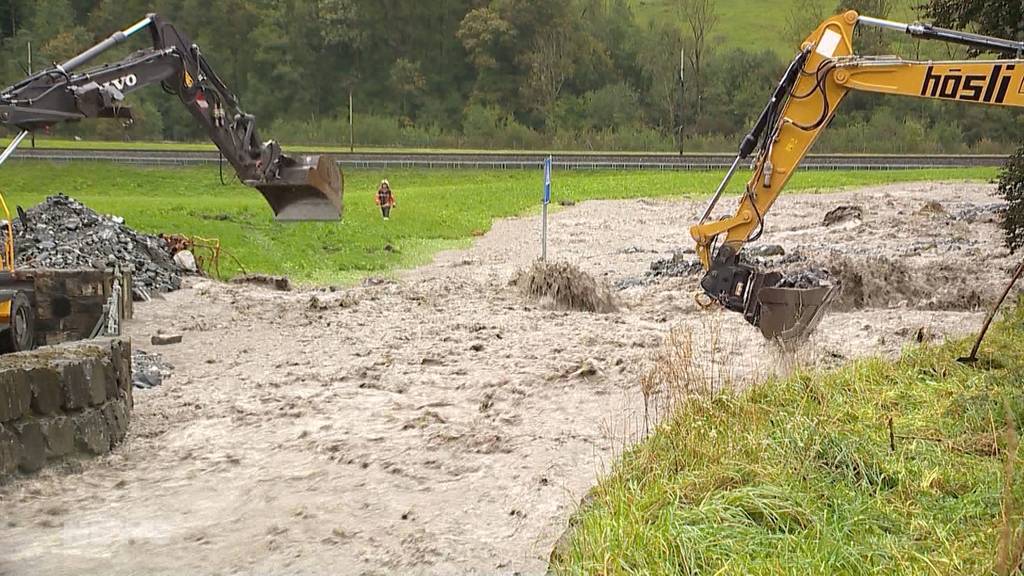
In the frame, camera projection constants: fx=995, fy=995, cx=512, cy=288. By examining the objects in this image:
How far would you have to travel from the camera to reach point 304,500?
7090 millimetres

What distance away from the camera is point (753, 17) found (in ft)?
313

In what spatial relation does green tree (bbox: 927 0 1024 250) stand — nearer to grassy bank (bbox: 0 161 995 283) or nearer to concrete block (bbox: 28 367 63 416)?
concrete block (bbox: 28 367 63 416)

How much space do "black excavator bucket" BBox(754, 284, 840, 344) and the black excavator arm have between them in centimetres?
718

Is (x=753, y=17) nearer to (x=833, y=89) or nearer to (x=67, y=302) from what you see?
(x=833, y=89)

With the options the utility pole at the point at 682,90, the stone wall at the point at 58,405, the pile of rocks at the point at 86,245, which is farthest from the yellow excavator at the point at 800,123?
the utility pole at the point at 682,90

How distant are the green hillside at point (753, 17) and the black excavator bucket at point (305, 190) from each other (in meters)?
71.0

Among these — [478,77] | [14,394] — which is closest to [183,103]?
[14,394]

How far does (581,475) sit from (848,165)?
45.8 meters

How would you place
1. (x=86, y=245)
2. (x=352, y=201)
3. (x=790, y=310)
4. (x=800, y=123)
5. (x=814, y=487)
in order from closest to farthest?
1. (x=814, y=487)
2. (x=790, y=310)
3. (x=800, y=123)
4. (x=86, y=245)
5. (x=352, y=201)

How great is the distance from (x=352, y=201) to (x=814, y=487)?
29836mm

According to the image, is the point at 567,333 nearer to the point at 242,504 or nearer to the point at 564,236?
the point at 242,504

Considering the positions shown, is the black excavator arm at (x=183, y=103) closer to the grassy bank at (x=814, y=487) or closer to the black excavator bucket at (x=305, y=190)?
the black excavator bucket at (x=305, y=190)

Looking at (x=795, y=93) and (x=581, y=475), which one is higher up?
(x=795, y=93)

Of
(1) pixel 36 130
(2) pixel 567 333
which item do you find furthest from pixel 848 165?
(1) pixel 36 130
